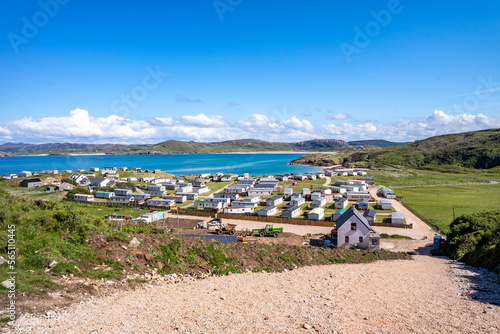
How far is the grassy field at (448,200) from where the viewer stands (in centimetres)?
4900

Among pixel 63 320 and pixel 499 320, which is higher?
pixel 63 320

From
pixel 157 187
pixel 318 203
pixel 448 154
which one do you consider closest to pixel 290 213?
pixel 318 203

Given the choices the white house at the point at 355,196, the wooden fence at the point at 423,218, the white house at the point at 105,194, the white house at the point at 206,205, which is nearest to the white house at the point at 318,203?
the white house at the point at 355,196

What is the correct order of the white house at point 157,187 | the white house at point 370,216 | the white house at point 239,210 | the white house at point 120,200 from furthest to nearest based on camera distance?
the white house at point 157,187, the white house at point 120,200, the white house at point 239,210, the white house at point 370,216

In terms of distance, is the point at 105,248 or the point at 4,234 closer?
the point at 4,234

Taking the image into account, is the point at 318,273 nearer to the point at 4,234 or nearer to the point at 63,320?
the point at 63,320

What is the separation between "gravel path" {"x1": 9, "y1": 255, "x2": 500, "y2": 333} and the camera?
26.4ft

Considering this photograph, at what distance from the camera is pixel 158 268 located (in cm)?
1227

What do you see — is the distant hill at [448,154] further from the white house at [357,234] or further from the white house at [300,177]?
the white house at [357,234]

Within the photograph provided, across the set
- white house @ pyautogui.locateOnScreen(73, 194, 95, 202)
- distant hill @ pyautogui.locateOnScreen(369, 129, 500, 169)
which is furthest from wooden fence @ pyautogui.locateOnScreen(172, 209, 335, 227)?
distant hill @ pyautogui.locateOnScreen(369, 129, 500, 169)

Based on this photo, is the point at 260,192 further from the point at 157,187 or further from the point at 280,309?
the point at 280,309

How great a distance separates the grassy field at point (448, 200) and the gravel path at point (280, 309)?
113ft

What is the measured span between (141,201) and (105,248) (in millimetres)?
54213

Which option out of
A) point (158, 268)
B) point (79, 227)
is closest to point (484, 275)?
point (158, 268)
